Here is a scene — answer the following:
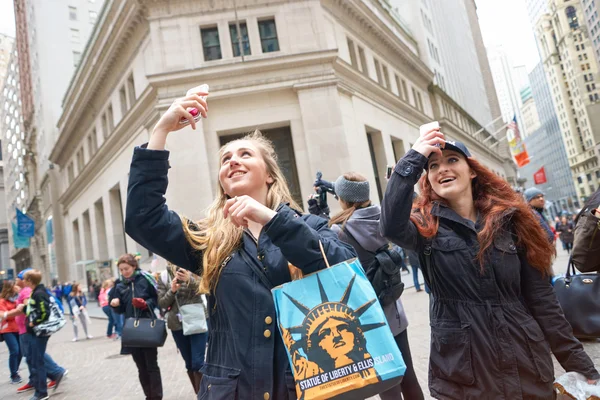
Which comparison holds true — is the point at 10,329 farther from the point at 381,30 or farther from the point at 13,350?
the point at 381,30

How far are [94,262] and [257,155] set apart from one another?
3278 cm

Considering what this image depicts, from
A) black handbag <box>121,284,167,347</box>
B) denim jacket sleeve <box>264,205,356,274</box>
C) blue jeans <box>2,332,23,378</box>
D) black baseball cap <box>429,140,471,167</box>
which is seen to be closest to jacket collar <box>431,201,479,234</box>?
black baseball cap <box>429,140,471,167</box>

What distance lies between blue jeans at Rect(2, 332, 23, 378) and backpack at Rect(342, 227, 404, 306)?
344 inches

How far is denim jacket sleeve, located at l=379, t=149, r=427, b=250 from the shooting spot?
224 centimetres

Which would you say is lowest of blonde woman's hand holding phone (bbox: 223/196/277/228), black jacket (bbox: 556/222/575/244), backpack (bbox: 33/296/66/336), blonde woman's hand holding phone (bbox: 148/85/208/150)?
black jacket (bbox: 556/222/575/244)

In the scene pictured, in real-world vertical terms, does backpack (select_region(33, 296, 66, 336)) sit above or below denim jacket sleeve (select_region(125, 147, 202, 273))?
below

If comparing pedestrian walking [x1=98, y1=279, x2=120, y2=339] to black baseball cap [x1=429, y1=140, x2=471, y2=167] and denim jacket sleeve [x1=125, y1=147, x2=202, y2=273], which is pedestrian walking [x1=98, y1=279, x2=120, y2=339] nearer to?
denim jacket sleeve [x1=125, y1=147, x2=202, y2=273]

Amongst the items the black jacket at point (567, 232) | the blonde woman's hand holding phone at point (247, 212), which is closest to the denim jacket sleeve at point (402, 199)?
the blonde woman's hand holding phone at point (247, 212)

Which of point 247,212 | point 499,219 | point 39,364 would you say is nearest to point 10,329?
point 39,364

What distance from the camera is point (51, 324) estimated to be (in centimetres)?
739

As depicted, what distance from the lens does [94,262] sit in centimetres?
3114

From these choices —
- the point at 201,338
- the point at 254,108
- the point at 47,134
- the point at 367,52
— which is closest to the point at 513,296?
the point at 201,338

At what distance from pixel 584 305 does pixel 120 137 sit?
25.6 metres

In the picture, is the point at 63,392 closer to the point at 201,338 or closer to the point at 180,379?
the point at 180,379
